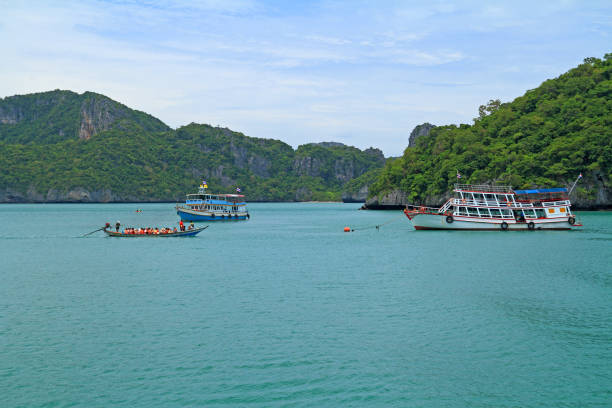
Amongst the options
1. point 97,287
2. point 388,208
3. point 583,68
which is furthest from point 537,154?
point 97,287

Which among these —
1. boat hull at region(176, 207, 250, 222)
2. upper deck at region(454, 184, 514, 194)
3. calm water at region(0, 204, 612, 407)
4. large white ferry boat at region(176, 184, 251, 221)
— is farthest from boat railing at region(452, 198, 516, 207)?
boat hull at region(176, 207, 250, 222)

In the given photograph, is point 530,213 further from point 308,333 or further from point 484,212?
point 308,333

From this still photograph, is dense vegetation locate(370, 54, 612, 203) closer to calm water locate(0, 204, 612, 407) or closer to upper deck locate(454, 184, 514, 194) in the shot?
upper deck locate(454, 184, 514, 194)

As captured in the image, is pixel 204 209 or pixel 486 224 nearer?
pixel 486 224

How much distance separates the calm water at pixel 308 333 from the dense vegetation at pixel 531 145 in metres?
81.6

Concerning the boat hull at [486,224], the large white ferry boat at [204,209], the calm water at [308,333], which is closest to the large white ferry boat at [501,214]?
the boat hull at [486,224]

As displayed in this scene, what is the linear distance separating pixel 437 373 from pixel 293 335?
7.09 m

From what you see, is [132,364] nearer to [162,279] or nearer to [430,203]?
[162,279]

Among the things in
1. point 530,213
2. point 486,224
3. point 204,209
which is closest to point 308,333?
point 486,224

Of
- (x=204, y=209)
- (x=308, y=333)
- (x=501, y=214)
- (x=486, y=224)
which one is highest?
(x=501, y=214)

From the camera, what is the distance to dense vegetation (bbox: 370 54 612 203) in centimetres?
11838

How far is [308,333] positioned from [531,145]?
125049mm

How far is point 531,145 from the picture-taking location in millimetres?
132000

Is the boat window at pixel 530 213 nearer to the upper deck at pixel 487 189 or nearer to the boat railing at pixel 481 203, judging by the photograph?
the boat railing at pixel 481 203
